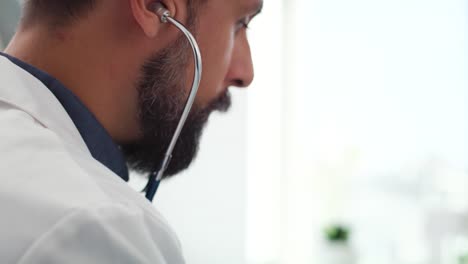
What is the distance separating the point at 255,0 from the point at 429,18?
166cm

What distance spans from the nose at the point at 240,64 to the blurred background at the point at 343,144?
3.84 ft

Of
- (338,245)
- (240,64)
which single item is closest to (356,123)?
(338,245)

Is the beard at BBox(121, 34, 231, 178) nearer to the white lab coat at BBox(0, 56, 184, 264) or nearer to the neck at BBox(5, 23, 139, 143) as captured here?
the neck at BBox(5, 23, 139, 143)

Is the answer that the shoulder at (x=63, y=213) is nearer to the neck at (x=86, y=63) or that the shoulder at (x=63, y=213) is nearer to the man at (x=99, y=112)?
the man at (x=99, y=112)

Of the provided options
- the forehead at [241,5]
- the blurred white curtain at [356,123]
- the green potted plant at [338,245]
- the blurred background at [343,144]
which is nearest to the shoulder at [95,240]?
the forehead at [241,5]

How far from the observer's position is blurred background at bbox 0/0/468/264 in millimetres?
2211

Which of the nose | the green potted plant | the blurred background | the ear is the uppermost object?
the ear

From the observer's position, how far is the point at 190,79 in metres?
0.76

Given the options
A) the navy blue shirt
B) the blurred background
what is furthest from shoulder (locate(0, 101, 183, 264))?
the blurred background

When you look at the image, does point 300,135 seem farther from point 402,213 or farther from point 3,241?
point 3,241

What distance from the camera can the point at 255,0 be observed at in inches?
32.0

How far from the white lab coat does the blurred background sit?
152 cm

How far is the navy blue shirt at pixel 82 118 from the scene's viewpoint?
623 millimetres

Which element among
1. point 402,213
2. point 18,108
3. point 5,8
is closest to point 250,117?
point 402,213
